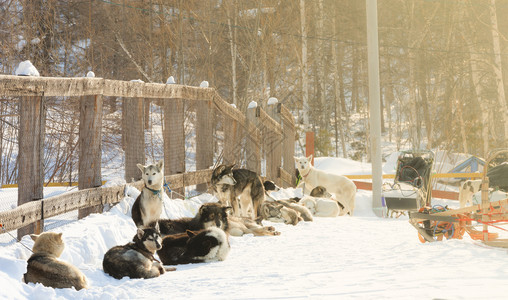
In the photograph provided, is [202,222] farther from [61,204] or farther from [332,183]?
[332,183]

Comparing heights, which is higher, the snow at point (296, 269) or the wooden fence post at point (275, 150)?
the wooden fence post at point (275, 150)

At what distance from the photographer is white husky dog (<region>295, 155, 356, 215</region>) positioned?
1262 centimetres

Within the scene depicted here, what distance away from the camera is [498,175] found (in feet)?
26.5

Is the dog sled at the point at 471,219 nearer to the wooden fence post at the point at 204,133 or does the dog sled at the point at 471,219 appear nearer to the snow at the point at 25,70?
the wooden fence post at the point at 204,133

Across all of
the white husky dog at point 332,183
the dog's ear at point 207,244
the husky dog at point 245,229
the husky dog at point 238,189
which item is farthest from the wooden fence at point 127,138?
the dog's ear at point 207,244

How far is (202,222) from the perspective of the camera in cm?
750

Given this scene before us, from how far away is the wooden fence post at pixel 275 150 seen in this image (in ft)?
43.9

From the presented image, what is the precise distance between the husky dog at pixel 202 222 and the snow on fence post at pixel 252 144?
15.9 feet

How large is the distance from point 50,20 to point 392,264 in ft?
54.5

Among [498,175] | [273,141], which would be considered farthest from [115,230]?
[273,141]

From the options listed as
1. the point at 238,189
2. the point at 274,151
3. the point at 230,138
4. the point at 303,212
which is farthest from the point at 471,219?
the point at 274,151

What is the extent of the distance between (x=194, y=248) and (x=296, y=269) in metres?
1.33

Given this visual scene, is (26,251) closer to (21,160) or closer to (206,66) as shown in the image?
(21,160)

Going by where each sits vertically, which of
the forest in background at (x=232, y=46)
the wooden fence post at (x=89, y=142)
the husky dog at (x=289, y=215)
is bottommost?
the husky dog at (x=289, y=215)
